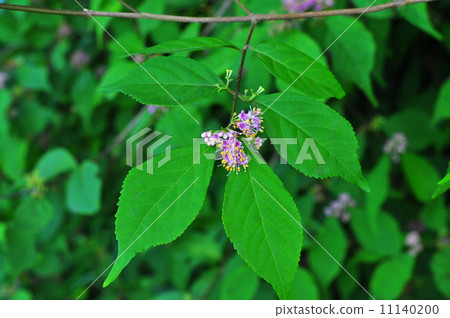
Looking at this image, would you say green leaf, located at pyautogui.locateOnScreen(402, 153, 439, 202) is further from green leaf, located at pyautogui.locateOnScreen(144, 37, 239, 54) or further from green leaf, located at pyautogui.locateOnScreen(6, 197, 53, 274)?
green leaf, located at pyautogui.locateOnScreen(6, 197, 53, 274)

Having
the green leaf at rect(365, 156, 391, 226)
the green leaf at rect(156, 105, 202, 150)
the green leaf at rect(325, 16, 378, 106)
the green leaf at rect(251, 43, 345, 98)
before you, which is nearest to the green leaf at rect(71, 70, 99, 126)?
the green leaf at rect(156, 105, 202, 150)

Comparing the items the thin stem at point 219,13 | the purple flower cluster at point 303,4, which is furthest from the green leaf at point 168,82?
the thin stem at point 219,13

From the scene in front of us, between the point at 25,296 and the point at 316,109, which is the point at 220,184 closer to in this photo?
the point at 25,296

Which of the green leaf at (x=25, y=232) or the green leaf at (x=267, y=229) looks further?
the green leaf at (x=25, y=232)

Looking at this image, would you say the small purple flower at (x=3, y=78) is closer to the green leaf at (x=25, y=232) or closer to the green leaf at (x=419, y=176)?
the green leaf at (x=25, y=232)

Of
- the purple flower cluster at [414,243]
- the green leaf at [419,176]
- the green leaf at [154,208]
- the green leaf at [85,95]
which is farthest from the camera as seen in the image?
the green leaf at [85,95]

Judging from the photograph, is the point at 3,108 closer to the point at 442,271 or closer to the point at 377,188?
the point at 377,188

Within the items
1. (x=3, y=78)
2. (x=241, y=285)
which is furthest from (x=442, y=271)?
(x=3, y=78)
